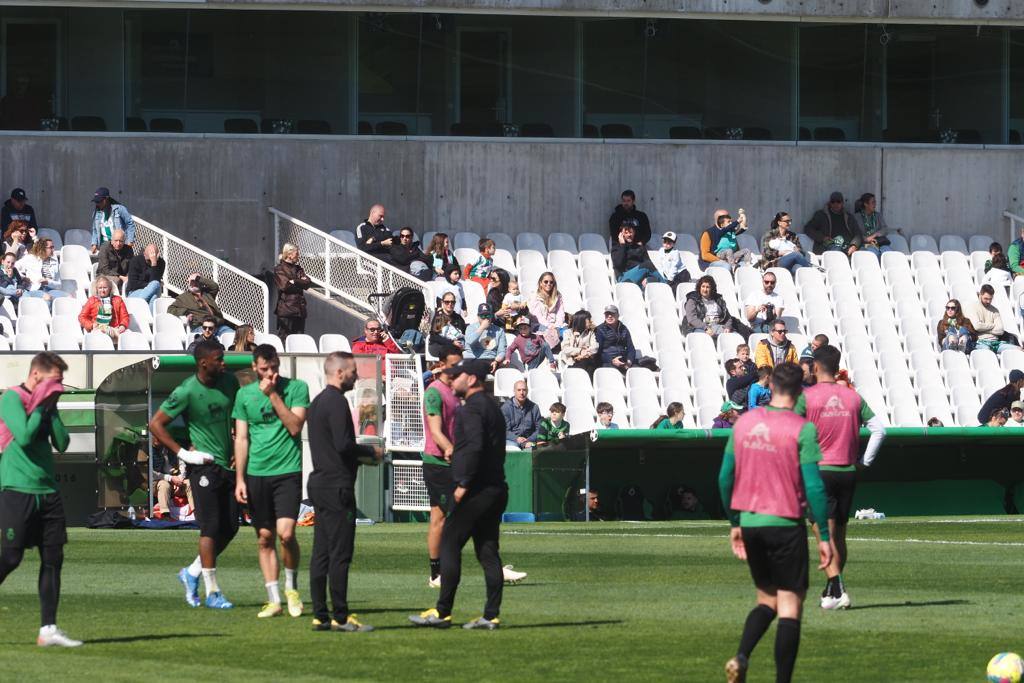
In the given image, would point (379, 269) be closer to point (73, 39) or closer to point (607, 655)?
point (73, 39)

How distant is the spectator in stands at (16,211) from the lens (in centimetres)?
3020

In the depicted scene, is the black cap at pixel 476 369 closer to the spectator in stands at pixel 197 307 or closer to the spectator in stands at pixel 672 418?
the spectator in stands at pixel 672 418

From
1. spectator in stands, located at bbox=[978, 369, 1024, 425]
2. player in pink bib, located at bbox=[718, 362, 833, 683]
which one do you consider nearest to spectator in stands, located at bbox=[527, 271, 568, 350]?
spectator in stands, located at bbox=[978, 369, 1024, 425]

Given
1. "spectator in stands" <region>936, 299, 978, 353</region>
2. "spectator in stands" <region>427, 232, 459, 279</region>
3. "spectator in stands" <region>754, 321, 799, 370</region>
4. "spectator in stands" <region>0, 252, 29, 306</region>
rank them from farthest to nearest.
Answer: "spectator in stands" <region>936, 299, 978, 353</region>
"spectator in stands" <region>427, 232, 459, 279</region>
"spectator in stands" <region>754, 321, 799, 370</region>
"spectator in stands" <region>0, 252, 29, 306</region>

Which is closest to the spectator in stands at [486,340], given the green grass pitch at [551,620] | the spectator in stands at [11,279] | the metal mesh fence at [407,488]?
the metal mesh fence at [407,488]

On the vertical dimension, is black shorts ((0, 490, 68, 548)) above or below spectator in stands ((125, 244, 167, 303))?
below

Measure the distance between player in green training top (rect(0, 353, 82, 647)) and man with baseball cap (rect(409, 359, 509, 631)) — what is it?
94.8 inches

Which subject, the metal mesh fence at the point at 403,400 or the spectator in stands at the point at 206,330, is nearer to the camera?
the metal mesh fence at the point at 403,400

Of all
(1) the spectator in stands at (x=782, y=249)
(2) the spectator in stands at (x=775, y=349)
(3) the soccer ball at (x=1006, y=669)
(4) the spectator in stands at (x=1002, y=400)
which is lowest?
(3) the soccer ball at (x=1006, y=669)

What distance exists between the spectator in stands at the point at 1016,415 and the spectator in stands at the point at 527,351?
22.5 feet

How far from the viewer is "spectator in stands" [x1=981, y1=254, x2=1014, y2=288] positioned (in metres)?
34.1

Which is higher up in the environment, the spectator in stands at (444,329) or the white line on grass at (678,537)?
the spectator in stands at (444,329)

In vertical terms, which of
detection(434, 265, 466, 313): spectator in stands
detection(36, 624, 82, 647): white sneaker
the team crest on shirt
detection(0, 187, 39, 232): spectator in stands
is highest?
detection(0, 187, 39, 232): spectator in stands

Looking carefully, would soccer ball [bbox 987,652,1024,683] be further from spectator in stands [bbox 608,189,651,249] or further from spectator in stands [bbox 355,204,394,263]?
spectator in stands [bbox 608,189,651,249]
